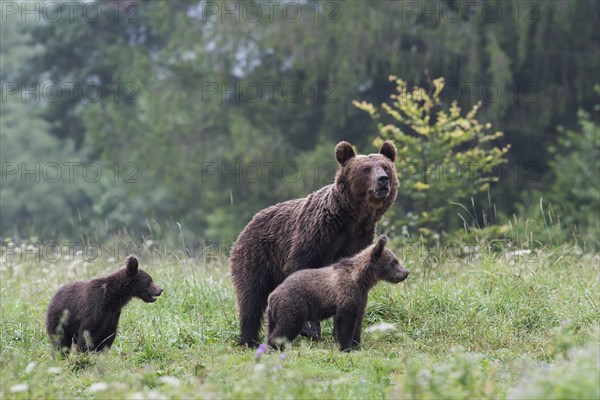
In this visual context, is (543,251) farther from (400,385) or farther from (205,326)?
(400,385)

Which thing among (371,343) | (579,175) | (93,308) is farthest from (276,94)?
(93,308)

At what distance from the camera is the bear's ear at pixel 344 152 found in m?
8.50

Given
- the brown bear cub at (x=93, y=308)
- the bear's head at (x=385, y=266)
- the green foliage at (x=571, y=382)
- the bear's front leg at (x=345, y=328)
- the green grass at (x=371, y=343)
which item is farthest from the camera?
the brown bear cub at (x=93, y=308)

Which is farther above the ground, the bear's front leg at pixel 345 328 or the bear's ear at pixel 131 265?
the bear's ear at pixel 131 265

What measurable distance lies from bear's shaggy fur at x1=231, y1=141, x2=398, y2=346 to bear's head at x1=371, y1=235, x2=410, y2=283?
623 mm

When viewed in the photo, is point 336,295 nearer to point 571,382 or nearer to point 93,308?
point 93,308

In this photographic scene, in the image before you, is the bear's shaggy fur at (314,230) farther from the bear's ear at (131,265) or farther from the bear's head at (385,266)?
the bear's ear at (131,265)

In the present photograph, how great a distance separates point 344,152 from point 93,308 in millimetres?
2670

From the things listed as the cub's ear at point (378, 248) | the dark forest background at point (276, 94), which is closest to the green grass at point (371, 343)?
the cub's ear at point (378, 248)

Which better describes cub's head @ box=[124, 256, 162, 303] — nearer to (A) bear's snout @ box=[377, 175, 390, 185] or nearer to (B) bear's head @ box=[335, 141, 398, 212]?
(B) bear's head @ box=[335, 141, 398, 212]

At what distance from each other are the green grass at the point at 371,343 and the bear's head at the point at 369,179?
1.21 meters

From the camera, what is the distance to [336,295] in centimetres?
752

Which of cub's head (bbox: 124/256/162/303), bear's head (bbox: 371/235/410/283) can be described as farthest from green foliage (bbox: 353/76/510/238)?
cub's head (bbox: 124/256/162/303)

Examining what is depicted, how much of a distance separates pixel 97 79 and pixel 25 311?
87.4 ft
